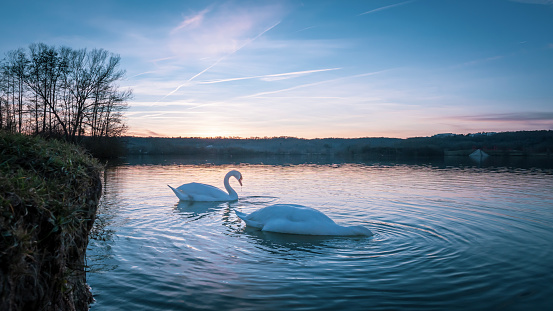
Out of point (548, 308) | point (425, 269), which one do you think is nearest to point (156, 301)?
point (425, 269)

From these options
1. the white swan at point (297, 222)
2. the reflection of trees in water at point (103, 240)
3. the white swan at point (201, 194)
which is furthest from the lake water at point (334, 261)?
the white swan at point (201, 194)

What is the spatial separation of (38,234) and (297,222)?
500 centimetres

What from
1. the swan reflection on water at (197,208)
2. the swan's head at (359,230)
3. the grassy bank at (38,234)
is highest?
the grassy bank at (38,234)

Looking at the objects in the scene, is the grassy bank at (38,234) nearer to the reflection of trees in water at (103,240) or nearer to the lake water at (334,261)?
the reflection of trees in water at (103,240)

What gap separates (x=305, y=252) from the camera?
19.5 ft

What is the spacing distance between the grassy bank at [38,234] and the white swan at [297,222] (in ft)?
12.9

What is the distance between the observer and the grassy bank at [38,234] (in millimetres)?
2076

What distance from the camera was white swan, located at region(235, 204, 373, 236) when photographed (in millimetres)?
6746

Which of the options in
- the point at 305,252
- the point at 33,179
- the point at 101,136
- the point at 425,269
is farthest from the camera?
the point at 101,136

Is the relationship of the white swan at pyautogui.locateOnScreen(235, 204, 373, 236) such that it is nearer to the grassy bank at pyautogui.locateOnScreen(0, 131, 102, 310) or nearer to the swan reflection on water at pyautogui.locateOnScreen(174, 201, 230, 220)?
the swan reflection on water at pyautogui.locateOnScreen(174, 201, 230, 220)

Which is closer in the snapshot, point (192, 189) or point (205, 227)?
point (205, 227)

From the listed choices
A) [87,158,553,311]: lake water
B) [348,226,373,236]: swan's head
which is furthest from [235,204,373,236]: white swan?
[87,158,553,311]: lake water

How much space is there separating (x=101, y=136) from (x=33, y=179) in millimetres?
39140

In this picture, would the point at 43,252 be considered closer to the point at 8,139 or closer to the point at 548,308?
the point at 8,139
